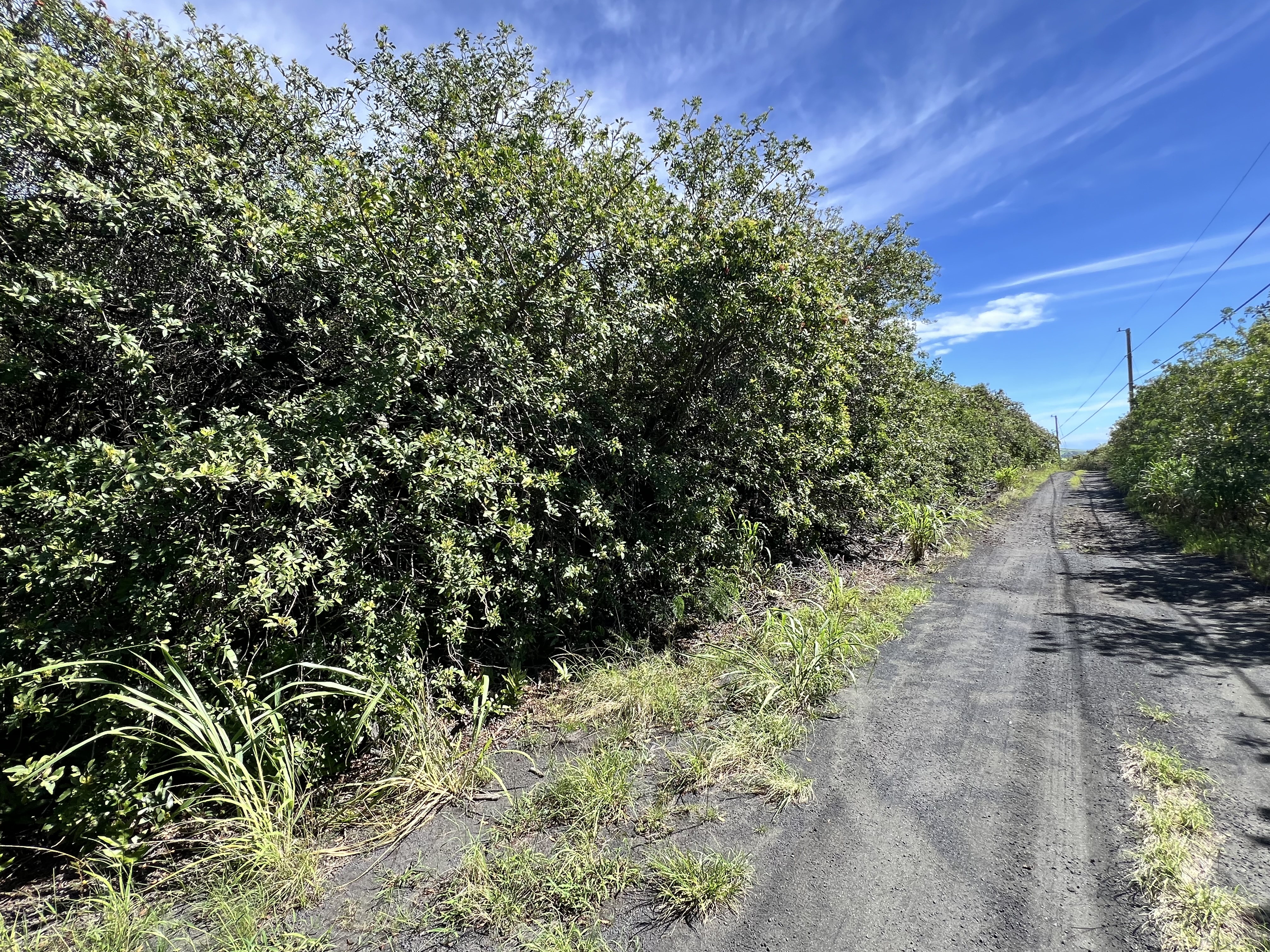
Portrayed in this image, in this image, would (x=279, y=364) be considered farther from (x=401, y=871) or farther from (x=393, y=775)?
(x=401, y=871)

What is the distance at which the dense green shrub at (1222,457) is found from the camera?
25.3 ft

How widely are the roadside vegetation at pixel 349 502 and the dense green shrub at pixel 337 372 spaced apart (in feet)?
0.08

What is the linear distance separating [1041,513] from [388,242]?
16172 mm

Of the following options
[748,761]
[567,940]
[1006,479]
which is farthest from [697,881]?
[1006,479]

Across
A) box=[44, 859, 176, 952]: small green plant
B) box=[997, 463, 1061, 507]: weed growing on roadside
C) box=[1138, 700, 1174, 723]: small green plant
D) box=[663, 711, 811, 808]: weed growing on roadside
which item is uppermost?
box=[997, 463, 1061, 507]: weed growing on roadside

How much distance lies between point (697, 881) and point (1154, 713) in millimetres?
3098

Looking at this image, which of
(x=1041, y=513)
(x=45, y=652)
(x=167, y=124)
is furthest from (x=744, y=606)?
(x=1041, y=513)

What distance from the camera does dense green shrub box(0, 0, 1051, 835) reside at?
2467 millimetres

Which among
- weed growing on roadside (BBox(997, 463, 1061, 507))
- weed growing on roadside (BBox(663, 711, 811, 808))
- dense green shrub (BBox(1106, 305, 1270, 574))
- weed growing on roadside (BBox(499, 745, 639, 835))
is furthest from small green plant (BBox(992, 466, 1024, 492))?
weed growing on roadside (BBox(499, 745, 639, 835))

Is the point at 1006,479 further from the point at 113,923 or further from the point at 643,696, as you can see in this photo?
the point at 113,923

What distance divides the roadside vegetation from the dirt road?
0.82ft

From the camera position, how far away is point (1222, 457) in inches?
336

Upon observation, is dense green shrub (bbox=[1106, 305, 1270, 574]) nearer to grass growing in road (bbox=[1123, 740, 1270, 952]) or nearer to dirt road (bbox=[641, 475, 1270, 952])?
dirt road (bbox=[641, 475, 1270, 952])

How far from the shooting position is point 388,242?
3.52 meters
